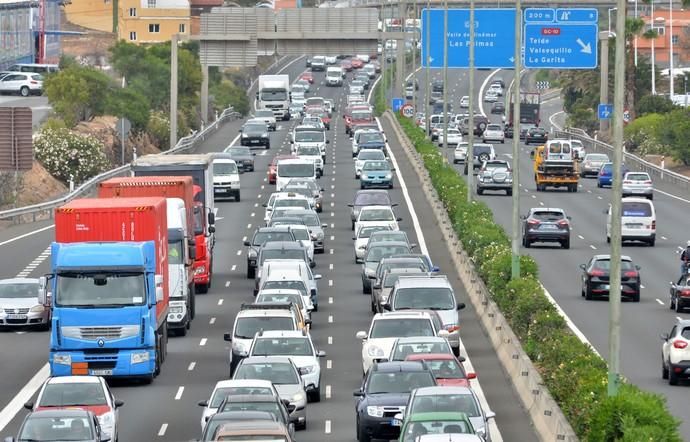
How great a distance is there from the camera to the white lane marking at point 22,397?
32.8 metres

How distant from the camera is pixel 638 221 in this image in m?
63.2

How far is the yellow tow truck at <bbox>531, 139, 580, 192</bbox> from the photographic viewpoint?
277ft

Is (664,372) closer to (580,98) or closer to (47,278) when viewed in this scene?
(47,278)

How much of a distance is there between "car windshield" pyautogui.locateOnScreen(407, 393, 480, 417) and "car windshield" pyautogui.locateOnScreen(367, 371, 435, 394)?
109 inches

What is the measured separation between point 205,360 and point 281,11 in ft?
250

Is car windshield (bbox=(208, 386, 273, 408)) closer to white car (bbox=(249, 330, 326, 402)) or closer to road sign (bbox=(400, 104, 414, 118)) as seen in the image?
white car (bbox=(249, 330, 326, 402))

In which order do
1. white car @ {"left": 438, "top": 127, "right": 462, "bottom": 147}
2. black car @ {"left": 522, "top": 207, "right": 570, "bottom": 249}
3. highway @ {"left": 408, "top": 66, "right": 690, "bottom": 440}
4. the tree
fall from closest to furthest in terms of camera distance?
highway @ {"left": 408, "top": 66, "right": 690, "bottom": 440}
black car @ {"left": 522, "top": 207, "right": 570, "bottom": 249}
the tree
white car @ {"left": 438, "top": 127, "right": 462, "bottom": 147}

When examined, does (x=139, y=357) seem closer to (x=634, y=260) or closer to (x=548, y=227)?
(x=634, y=260)

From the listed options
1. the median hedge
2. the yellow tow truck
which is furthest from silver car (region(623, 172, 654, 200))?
the median hedge

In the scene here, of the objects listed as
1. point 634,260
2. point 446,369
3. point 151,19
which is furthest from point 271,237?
point 151,19

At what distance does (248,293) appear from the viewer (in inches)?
2039

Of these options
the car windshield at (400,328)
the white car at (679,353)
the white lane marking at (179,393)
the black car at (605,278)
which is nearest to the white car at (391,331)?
the car windshield at (400,328)

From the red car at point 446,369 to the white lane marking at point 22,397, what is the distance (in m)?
7.48

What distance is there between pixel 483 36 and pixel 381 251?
35.7m
